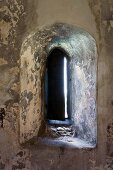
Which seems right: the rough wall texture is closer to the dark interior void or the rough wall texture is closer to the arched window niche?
the arched window niche

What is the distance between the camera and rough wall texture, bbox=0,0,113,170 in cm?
259

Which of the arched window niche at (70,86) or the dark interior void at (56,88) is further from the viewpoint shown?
the dark interior void at (56,88)

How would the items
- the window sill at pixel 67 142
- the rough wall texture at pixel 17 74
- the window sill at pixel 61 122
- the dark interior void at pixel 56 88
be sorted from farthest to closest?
the dark interior void at pixel 56 88, the window sill at pixel 61 122, the window sill at pixel 67 142, the rough wall texture at pixel 17 74

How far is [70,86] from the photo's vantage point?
11.5 feet

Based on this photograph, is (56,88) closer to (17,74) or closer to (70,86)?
(70,86)

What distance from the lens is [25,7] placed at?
2.64 meters

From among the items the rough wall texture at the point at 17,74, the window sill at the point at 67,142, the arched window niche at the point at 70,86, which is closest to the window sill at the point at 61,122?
the arched window niche at the point at 70,86

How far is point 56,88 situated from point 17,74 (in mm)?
1092

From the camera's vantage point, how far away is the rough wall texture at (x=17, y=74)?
259cm

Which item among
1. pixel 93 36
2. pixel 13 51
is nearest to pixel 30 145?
pixel 13 51

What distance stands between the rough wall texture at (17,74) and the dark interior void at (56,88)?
96cm

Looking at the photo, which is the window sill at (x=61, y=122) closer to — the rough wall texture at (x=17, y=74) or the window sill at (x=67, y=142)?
the window sill at (x=67, y=142)

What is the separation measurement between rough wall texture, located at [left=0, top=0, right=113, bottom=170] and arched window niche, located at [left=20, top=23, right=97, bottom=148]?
74 millimetres

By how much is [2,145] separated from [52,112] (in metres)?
1.14
